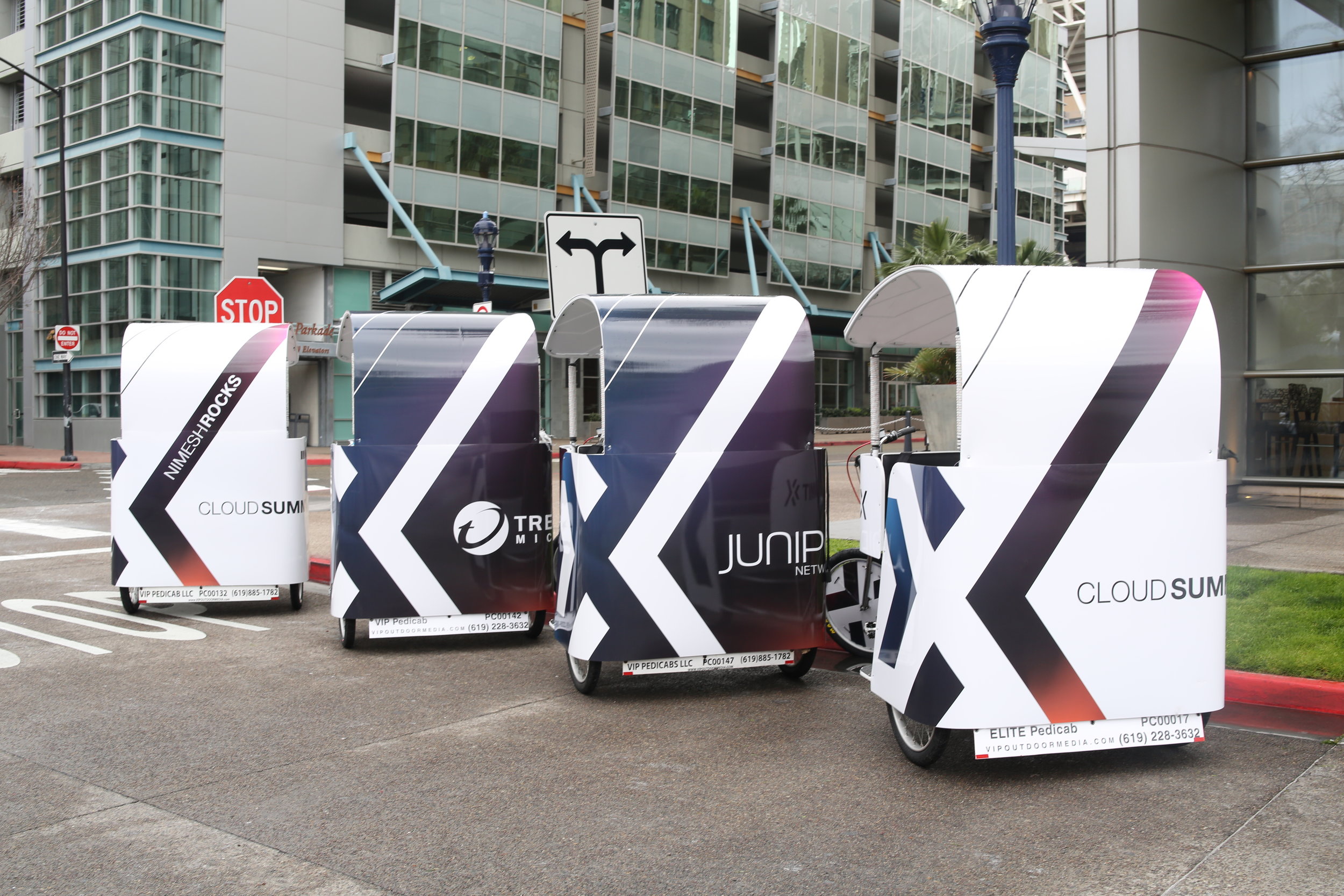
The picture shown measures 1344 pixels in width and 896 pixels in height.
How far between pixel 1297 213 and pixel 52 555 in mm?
15235

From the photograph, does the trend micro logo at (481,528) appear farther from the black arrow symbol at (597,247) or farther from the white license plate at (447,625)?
the black arrow symbol at (597,247)

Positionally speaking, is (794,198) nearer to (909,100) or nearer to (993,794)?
(909,100)

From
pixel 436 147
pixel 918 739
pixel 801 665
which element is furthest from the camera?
pixel 436 147

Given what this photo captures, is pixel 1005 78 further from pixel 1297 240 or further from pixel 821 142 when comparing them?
pixel 821 142

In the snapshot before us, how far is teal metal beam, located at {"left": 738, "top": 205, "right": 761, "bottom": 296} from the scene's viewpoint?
43172mm

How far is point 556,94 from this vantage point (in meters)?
38.6

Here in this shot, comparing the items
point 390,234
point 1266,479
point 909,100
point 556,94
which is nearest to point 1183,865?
point 1266,479

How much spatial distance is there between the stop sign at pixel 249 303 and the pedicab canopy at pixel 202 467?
4.84 m

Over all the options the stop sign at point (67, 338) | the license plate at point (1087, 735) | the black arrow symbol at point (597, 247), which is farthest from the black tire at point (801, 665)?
the stop sign at point (67, 338)

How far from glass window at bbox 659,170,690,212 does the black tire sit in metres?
36.0

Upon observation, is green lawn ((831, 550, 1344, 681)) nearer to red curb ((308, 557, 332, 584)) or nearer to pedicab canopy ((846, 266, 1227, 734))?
pedicab canopy ((846, 266, 1227, 734))

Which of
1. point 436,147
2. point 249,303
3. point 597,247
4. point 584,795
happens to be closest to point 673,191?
point 436,147

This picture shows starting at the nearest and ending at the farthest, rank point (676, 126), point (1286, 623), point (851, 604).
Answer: point (1286, 623), point (851, 604), point (676, 126)

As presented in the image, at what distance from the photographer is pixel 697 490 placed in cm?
637
